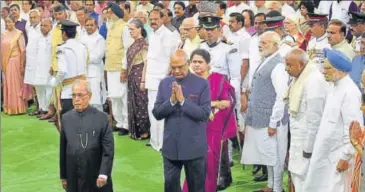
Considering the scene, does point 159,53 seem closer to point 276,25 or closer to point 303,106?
point 276,25

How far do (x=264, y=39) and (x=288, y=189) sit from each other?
1.42 meters

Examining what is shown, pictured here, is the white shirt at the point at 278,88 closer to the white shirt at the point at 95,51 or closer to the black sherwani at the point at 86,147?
the black sherwani at the point at 86,147

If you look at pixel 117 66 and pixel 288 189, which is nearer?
pixel 288 189

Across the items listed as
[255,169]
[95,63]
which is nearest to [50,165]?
[95,63]

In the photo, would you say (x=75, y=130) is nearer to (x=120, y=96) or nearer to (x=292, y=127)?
(x=292, y=127)

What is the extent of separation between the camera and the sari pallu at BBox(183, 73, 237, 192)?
6.42 m

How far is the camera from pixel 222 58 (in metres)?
7.10

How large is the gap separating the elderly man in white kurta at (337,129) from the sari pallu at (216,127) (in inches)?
43.7

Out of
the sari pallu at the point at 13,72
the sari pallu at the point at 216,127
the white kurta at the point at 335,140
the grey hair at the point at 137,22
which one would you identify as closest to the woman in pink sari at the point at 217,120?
the sari pallu at the point at 216,127

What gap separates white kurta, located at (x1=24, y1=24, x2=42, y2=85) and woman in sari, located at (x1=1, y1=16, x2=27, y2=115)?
199 mm

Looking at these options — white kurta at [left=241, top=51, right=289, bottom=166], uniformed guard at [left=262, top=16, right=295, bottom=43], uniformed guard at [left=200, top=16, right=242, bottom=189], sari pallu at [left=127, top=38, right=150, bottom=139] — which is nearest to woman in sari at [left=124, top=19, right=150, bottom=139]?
sari pallu at [left=127, top=38, right=150, bottom=139]

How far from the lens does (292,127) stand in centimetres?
592

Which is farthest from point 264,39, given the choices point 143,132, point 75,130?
point 143,132

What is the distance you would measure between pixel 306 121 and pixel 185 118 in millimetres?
998
